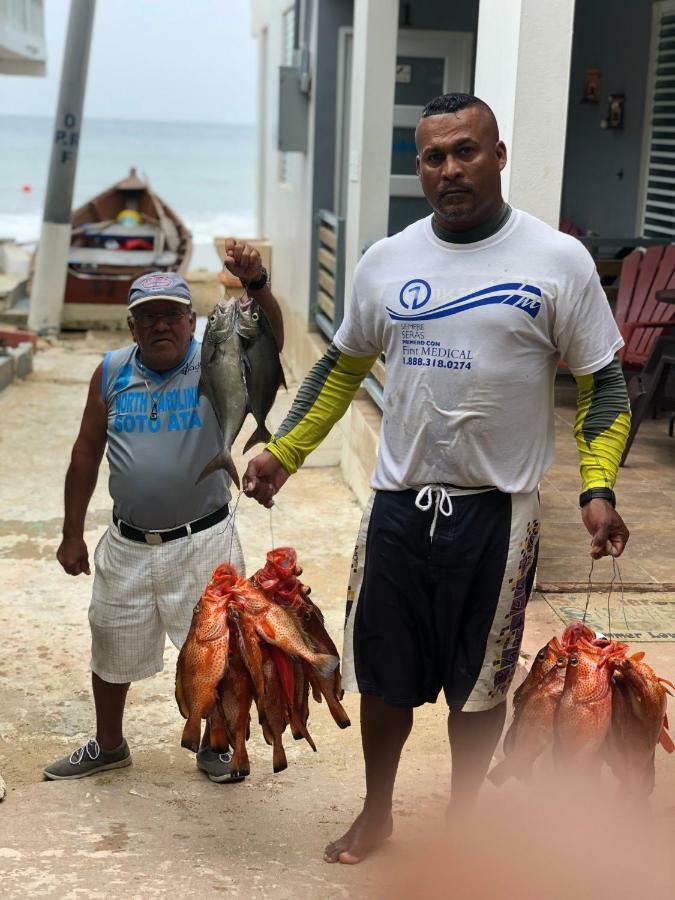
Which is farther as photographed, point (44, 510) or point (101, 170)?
point (101, 170)

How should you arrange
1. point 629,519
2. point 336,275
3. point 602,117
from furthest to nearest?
1. point 602,117
2. point 336,275
3. point 629,519

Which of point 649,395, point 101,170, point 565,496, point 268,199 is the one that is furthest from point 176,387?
point 101,170

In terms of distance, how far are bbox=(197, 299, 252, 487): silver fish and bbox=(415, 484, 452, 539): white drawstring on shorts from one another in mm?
589

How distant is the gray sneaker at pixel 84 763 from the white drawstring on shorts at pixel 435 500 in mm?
1772

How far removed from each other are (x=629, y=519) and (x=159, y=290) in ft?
10.7

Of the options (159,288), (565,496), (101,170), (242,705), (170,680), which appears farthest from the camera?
(101,170)

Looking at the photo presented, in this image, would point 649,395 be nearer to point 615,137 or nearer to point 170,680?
point 170,680

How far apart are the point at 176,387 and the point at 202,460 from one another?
25 centimetres

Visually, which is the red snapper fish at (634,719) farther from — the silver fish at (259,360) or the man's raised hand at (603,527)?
the silver fish at (259,360)

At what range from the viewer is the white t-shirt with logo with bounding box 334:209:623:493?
3006mm

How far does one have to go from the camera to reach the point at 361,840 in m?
3.52

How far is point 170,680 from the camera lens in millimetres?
5297

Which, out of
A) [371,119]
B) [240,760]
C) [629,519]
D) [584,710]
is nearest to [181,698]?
[240,760]

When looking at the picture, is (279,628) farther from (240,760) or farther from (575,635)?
(575,635)
